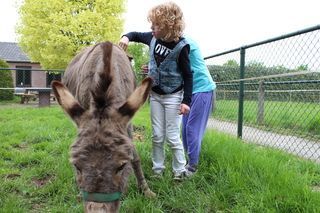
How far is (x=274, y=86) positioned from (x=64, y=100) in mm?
5993

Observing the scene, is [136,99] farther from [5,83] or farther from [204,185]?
[5,83]

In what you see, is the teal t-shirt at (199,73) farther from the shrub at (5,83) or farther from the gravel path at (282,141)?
the shrub at (5,83)

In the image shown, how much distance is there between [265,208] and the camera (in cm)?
315

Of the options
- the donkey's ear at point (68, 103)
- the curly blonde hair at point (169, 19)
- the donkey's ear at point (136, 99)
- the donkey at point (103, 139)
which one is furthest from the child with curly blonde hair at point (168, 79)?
the donkey's ear at point (68, 103)

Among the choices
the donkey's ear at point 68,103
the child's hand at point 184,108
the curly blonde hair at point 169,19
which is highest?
the curly blonde hair at point 169,19

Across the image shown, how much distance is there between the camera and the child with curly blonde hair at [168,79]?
3936mm

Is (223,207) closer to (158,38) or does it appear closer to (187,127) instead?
(187,127)

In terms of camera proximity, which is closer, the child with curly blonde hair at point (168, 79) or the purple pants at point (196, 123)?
the child with curly blonde hair at point (168, 79)

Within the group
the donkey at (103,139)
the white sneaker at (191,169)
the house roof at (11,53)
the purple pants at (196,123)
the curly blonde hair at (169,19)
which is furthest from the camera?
the house roof at (11,53)

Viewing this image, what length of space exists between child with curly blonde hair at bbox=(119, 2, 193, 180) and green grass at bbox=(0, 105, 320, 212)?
32 cm

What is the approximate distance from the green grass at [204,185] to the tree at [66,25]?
15097 millimetres

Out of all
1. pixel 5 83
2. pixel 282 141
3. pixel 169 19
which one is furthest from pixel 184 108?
pixel 5 83

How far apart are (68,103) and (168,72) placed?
Result: 167 cm

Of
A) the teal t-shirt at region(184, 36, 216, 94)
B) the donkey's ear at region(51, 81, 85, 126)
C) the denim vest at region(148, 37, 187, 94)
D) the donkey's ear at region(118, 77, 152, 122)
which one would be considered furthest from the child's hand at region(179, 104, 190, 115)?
the donkey's ear at region(51, 81, 85, 126)
